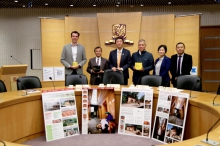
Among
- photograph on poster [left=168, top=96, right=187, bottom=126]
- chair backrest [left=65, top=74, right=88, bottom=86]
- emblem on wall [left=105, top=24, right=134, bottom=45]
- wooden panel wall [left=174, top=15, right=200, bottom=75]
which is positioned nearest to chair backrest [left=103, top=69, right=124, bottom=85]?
chair backrest [left=65, top=74, right=88, bottom=86]

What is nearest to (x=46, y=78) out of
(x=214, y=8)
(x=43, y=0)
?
(x=43, y=0)

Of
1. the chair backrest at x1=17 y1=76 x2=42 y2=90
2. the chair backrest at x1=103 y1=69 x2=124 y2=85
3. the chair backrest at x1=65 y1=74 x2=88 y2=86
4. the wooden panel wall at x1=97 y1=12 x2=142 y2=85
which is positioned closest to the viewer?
the chair backrest at x1=17 y1=76 x2=42 y2=90

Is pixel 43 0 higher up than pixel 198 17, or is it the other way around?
pixel 43 0

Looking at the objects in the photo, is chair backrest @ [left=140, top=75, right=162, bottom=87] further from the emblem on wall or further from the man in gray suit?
the emblem on wall

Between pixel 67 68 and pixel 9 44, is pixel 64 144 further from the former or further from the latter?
pixel 9 44

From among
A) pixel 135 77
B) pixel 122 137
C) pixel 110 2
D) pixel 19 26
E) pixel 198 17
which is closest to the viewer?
pixel 122 137

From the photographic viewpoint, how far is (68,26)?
7.09 meters

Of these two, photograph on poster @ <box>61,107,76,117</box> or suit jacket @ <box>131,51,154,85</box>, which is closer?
photograph on poster @ <box>61,107,76,117</box>

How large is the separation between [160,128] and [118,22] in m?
4.40

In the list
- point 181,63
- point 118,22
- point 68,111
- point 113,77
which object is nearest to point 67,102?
point 68,111

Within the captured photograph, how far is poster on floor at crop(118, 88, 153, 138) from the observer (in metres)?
3.25

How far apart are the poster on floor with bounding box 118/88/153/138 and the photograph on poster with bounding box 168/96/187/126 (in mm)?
349

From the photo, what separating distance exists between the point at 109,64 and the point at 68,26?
104 inches

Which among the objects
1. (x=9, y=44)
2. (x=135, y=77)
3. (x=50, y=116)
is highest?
(x=9, y=44)
